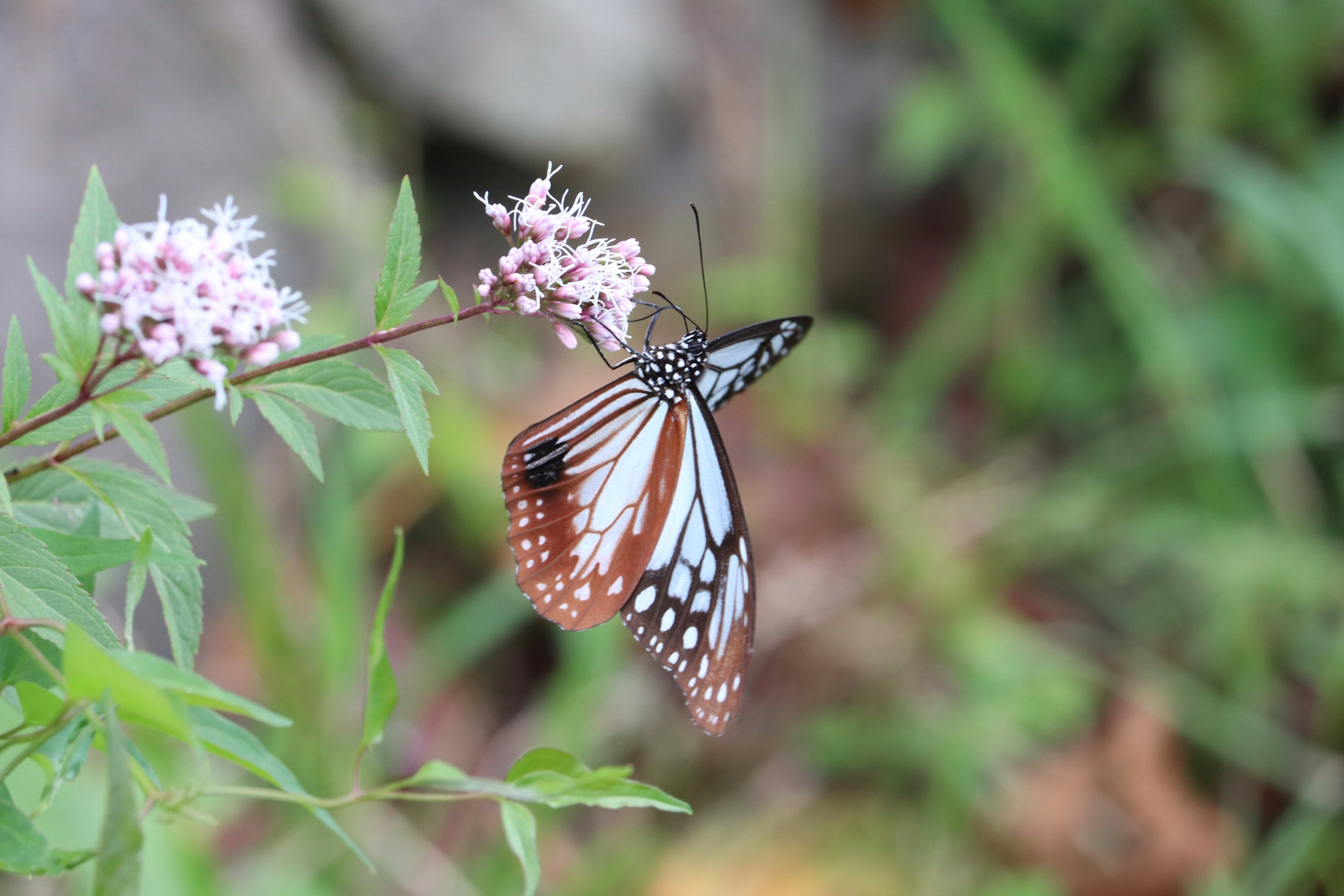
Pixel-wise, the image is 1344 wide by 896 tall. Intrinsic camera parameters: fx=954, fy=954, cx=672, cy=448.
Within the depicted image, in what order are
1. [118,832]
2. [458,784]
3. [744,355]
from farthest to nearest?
1. [744,355]
2. [458,784]
3. [118,832]

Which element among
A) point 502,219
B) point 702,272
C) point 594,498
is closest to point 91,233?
point 502,219

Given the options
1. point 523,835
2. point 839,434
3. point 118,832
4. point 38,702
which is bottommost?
point 523,835

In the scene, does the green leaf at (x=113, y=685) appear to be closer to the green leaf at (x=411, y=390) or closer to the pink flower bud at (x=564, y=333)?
the green leaf at (x=411, y=390)

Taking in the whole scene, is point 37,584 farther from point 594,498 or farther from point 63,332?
point 594,498

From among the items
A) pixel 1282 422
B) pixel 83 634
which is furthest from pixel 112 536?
pixel 1282 422

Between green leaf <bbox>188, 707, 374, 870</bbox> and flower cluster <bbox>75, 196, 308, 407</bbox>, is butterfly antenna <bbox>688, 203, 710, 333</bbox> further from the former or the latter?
green leaf <bbox>188, 707, 374, 870</bbox>

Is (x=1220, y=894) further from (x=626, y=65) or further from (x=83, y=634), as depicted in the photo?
(x=626, y=65)

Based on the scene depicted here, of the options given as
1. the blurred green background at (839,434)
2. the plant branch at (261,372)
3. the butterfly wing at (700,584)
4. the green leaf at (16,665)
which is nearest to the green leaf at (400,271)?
the plant branch at (261,372)
